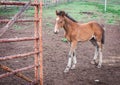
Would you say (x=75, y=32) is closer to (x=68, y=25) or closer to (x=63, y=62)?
(x=68, y=25)

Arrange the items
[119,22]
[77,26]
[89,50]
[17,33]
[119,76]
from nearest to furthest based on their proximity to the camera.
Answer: [119,76], [77,26], [89,50], [17,33], [119,22]

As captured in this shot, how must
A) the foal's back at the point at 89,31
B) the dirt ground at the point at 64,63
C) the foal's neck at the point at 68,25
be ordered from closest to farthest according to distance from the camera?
the dirt ground at the point at 64,63
the foal's neck at the point at 68,25
the foal's back at the point at 89,31

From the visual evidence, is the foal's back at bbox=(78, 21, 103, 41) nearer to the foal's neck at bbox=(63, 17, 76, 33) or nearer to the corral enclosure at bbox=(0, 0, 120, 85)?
the foal's neck at bbox=(63, 17, 76, 33)

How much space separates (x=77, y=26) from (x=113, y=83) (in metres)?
2.26

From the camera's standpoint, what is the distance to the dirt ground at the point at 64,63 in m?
7.11

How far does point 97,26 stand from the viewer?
8758 mm

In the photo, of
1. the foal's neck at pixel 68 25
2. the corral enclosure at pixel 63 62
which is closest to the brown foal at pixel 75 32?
the foal's neck at pixel 68 25

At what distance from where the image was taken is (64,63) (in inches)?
344

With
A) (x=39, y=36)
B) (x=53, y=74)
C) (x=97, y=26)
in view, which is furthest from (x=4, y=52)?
(x=39, y=36)

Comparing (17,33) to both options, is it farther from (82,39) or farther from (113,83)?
(113,83)

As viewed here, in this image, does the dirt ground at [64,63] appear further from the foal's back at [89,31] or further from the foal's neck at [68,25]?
the foal's neck at [68,25]

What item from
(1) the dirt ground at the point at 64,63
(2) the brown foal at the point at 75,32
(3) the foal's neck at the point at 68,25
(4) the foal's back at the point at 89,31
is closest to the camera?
(1) the dirt ground at the point at 64,63

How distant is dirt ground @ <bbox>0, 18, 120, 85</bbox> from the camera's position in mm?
7109

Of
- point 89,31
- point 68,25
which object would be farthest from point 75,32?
point 89,31
